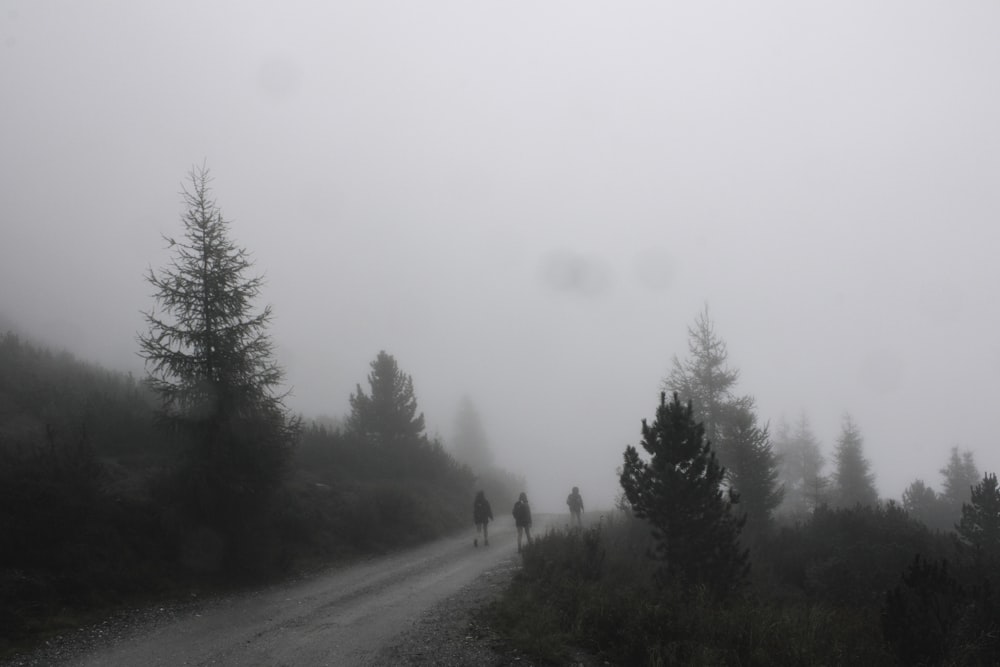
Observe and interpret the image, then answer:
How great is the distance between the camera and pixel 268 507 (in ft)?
48.2

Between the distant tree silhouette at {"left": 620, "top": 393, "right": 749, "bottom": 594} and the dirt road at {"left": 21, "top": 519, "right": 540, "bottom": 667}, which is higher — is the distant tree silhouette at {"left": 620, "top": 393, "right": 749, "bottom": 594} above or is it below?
above

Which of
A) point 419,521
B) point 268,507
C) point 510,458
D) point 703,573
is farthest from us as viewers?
point 510,458

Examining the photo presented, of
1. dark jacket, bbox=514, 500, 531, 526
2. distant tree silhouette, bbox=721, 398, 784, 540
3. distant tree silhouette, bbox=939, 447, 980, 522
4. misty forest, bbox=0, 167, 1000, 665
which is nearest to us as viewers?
misty forest, bbox=0, 167, 1000, 665

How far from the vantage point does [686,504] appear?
37.1 ft

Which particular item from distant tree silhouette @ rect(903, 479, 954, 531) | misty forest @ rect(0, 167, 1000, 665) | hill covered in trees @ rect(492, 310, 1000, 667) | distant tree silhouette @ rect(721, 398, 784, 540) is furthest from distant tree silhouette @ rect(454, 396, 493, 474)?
hill covered in trees @ rect(492, 310, 1000, 667)

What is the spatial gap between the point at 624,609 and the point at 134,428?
16.4 meters

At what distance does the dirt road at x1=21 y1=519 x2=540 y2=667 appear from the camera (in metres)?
8.15

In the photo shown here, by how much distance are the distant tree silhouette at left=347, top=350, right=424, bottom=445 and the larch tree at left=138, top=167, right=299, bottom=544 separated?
12460 mm

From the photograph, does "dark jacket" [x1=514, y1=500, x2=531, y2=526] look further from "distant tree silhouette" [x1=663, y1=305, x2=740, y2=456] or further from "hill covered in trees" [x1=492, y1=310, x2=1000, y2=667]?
"distant tree silhouette" [x1=663, y1=305, x2=740, y2=456]

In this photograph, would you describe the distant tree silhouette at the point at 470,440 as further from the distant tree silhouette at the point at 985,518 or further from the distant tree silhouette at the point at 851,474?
the distant tree silhouette at the point at 985,518

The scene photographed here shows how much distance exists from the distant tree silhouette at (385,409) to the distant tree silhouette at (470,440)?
84.7ft

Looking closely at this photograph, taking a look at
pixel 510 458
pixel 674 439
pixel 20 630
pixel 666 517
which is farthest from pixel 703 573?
pixel 510 458

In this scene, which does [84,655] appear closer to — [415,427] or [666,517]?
[666,517]

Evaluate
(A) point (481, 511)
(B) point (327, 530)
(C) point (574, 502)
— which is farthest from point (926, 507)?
(B) point (327, 530)
